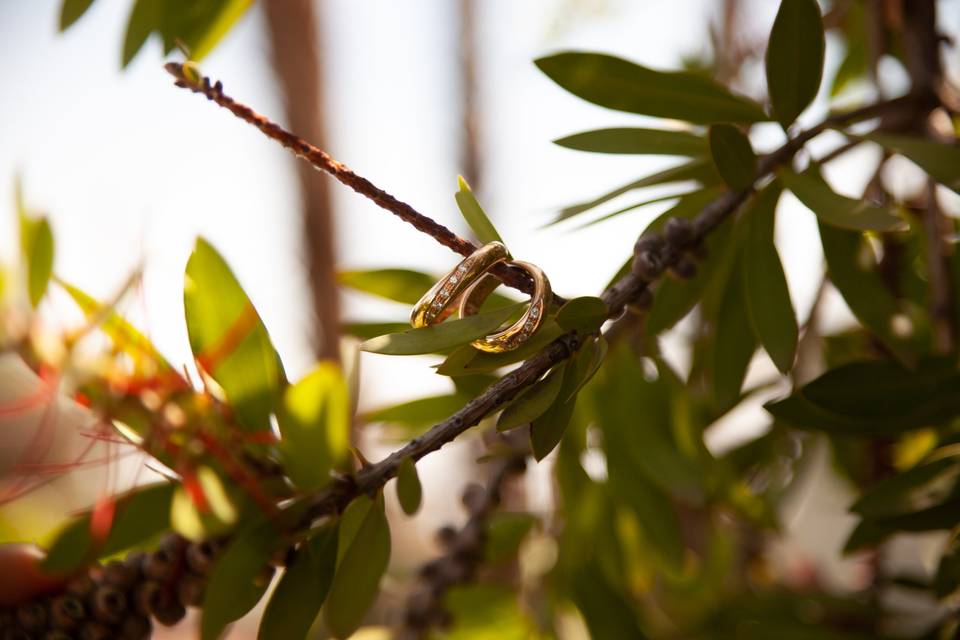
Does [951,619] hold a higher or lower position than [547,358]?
lower

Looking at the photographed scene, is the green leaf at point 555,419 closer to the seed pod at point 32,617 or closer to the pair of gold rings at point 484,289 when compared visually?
the pair of gold rings at point 484,289

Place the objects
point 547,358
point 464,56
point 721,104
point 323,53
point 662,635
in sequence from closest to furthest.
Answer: point 547,358, point 721,104, point 662,635, point 323,53, point 464,56

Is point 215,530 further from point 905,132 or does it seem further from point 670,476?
point 905,132

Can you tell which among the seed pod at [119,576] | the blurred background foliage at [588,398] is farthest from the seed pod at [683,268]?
the seed pod at [119,576]

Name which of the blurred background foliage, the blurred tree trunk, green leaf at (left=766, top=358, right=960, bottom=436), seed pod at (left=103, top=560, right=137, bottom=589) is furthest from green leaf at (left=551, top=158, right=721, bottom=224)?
the blurred tree trunk

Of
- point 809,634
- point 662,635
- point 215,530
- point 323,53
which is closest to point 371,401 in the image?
point 323,53

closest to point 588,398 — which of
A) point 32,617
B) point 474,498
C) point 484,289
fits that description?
point 474,498

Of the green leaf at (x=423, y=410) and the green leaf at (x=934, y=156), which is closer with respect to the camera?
the green leaf at (x=934, y=156)
